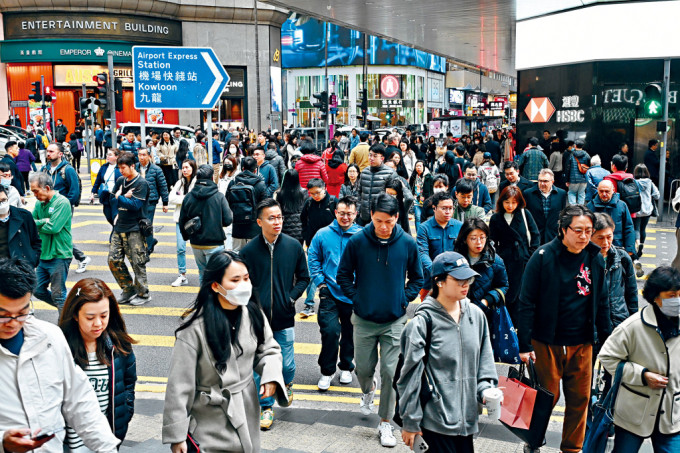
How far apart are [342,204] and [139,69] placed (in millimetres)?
11688

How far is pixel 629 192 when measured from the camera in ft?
38.1

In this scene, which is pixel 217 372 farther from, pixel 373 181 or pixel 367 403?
pixel 373 181

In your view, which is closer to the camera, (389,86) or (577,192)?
(577,192)

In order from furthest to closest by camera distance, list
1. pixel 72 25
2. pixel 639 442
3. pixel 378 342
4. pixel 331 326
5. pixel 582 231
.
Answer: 1. pixel 72 25
2. pixel 331 326
3. pixel 378 342
4. pixel 582 231
5. pixel 639 442

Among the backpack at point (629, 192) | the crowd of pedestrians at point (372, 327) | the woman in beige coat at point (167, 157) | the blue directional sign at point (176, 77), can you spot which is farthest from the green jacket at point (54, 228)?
the woman in beige coat at point (167, 157)

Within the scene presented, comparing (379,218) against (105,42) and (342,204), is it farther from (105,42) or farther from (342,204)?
(105,42)

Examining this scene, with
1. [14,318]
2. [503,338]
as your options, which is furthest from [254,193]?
[14,318]

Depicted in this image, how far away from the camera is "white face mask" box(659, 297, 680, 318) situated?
462cm

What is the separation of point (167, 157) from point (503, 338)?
17161mm

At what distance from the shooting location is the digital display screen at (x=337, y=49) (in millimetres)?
73938

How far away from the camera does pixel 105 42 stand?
1857 inches

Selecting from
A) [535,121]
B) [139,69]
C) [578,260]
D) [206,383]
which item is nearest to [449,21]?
[535,121]

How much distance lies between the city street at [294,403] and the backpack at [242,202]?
1.47 meters

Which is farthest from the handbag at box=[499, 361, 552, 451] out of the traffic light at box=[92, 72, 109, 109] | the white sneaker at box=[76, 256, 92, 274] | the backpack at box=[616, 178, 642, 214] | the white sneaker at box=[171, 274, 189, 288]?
the traffic light at box=[92, 72, 109, 109]
